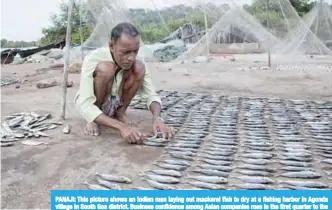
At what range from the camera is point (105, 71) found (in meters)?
3.62

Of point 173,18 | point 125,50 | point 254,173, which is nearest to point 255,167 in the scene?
point 254,173

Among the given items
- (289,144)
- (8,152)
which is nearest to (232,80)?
(289,144)

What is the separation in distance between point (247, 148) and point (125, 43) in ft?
4.54

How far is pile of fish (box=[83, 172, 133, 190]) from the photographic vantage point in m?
2.52

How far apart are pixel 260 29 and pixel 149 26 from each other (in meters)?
5.17

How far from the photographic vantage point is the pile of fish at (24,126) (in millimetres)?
3676

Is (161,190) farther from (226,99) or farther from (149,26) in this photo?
(149,26)

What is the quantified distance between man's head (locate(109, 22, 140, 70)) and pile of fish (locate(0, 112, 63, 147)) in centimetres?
110

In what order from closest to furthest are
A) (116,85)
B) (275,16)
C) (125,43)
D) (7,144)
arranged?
1. (125,43)
2. (7,144)
3. (116,85)
4. (275,16)

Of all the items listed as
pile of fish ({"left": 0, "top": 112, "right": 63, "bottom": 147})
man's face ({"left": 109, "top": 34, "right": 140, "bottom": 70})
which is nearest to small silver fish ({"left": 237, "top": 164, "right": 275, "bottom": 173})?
man's face ({"left": 109, "top": 34, "right": 140, "bottom": 70})

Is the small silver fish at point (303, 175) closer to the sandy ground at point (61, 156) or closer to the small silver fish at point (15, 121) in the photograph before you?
the sandy ground at point (61, 156)

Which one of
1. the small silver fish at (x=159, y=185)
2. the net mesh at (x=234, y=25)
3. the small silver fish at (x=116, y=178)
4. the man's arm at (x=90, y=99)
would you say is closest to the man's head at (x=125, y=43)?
the man's arm at (x=90, y=99)

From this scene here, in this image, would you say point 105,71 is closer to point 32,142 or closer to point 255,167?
point 32,142

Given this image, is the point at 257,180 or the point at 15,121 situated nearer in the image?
the point at 257,180
